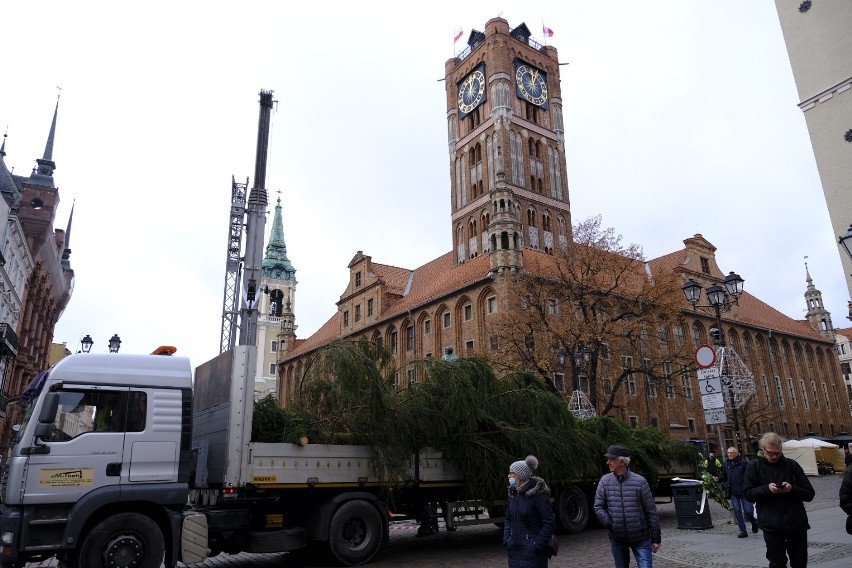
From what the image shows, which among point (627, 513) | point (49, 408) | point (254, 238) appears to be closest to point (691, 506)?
point (627, 513)

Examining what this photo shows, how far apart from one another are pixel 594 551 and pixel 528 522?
5.68 meters

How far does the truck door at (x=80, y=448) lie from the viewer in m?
7.76

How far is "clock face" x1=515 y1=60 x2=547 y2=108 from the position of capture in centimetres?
5453

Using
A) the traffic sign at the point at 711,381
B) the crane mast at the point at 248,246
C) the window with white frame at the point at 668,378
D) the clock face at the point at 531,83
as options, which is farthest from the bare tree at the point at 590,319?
the clock face at the point at 531,83

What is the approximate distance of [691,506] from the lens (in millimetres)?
12586

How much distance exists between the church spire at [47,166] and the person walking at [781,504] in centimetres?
4754

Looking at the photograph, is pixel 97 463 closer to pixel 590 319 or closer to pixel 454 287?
pixel 590 319

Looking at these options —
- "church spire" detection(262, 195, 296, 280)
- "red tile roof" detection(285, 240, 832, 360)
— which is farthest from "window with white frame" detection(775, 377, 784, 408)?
"church spire" detection(262, 195, 296, 280)

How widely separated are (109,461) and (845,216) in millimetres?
15364

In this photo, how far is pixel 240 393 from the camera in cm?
906

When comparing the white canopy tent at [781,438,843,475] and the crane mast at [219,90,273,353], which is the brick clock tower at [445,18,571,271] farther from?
the crane mast at [219,90,273,353]

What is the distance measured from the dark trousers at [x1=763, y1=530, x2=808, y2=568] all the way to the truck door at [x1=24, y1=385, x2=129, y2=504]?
762 cm

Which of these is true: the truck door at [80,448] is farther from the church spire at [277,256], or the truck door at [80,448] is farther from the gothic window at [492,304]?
the church spire at [277,256]

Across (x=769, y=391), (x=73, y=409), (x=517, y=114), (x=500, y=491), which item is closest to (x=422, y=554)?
(x=500, y=491)
